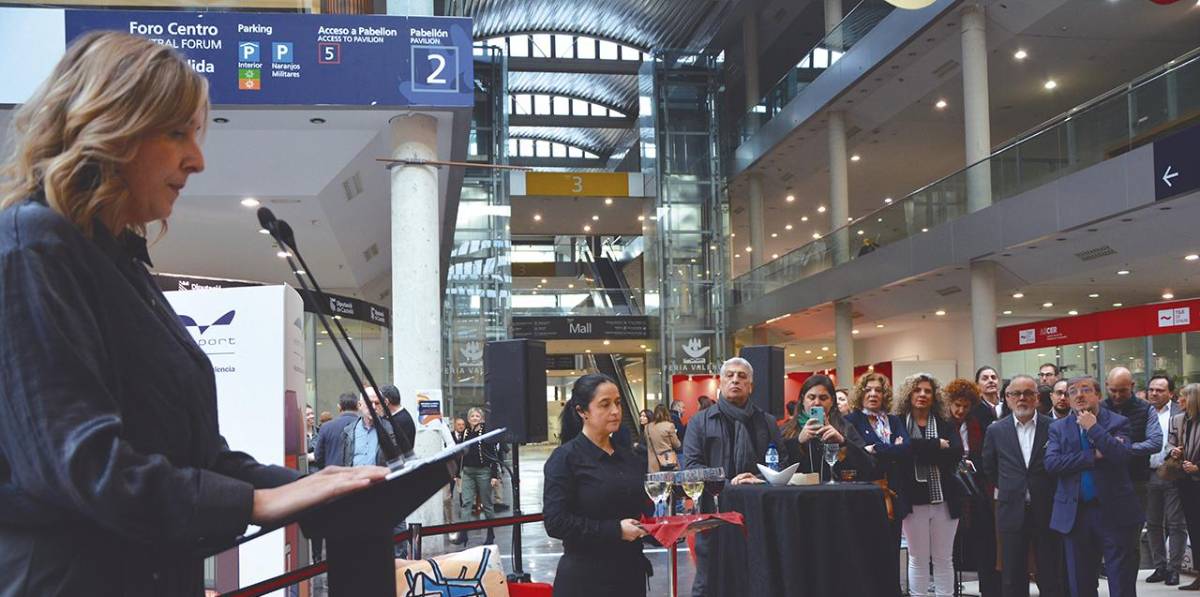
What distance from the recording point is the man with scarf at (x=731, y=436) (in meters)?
6.38

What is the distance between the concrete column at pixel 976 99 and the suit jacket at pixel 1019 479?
975 centimetres

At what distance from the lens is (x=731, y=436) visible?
6.43 m

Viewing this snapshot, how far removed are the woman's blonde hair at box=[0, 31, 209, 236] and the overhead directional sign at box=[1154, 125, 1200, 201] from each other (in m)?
12.1

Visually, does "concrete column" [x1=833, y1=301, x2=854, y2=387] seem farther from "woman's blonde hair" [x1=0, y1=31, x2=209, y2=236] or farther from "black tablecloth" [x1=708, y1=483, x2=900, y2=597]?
"woman's blonde hair" [x1=0, y1=31, x2=209, y2=236]

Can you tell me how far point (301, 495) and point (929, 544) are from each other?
6593 mm

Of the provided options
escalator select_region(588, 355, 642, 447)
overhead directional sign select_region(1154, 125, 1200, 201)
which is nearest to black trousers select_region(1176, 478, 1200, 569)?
overhead directional sign select_region(1154, 125, 1200, 201)

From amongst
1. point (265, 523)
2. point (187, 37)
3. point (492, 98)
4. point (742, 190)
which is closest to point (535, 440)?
point (187, 37)

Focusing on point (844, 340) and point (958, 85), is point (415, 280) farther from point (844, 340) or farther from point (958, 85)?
point (844, 340)

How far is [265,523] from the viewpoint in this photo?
1.22m

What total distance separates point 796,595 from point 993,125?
1935 cm

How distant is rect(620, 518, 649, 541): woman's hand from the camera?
4.02m

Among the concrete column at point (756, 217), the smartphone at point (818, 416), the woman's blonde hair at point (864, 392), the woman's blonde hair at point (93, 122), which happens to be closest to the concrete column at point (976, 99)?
the woman's blonde hair at point (864, 392)

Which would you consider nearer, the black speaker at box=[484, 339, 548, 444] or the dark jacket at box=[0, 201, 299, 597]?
the dark jacket at box=[0, 201, 299, 597]

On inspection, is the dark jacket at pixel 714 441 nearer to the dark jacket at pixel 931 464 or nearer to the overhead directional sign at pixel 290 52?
the dark jacket at pixel 931 464
